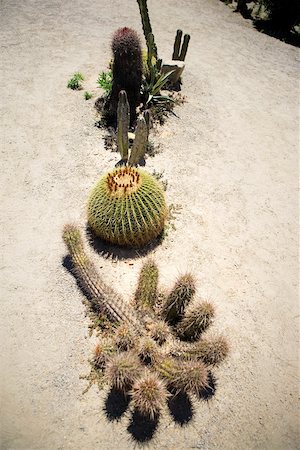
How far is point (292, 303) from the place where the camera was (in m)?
5.87

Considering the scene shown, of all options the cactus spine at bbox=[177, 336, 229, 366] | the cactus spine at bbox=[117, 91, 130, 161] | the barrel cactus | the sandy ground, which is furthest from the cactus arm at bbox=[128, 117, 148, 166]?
the cactus spine at bbox=[177, 336, 229, 366]

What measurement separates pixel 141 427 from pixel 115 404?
16.8 inches

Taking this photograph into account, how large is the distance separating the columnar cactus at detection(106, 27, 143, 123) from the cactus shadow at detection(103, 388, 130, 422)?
20.6ft

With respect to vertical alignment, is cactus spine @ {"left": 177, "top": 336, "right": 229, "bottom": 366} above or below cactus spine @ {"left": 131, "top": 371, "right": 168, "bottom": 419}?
above

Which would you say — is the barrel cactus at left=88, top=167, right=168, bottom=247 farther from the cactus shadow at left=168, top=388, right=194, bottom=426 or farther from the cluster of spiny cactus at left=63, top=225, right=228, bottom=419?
the cactus shadow at left=168, top=388, right=194, bottom=426

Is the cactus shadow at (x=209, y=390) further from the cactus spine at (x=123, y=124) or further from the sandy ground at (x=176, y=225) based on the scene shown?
the cactus spine at (x=123, y=124)

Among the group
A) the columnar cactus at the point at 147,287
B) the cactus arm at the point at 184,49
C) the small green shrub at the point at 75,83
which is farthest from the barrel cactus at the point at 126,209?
the cactus arm at the point at 184,49

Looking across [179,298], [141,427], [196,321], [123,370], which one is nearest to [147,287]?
[179,298]

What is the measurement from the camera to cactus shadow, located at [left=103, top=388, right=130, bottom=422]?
14.5ft

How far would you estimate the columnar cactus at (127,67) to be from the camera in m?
7.48

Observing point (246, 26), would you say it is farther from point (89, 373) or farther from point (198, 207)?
point (89, 373)

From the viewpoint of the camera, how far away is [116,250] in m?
6.21

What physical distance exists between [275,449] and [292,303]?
2250 mm

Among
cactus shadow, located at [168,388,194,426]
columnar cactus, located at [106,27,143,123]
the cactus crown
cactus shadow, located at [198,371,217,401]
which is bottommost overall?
cactus shadow, located at [168,388,194,426]
